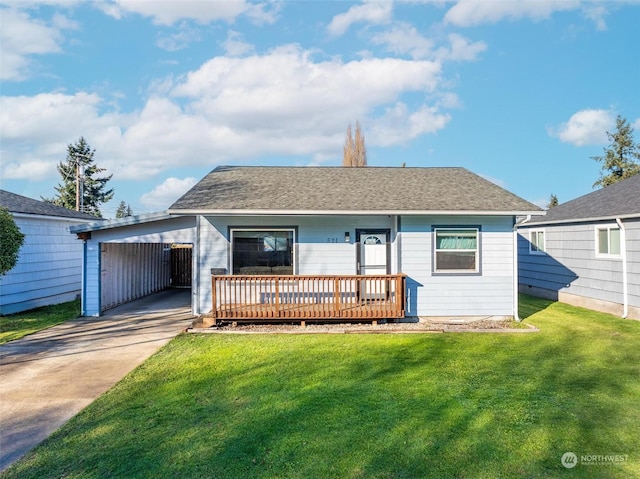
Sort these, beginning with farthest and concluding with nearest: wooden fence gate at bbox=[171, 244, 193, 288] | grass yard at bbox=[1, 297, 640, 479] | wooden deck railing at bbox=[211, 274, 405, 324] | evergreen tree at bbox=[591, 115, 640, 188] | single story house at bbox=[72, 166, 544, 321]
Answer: evergreen tree at bbox=[591, 115, 640, 188], wooden fence gate at bbox=[171, 244, 193, 288], single story house at bbox=[72, 166, 544, 321], wooden deck railing at bbox=[211, 274, 405, 324], grass yard at bbox=[1, 297, 640, 479]

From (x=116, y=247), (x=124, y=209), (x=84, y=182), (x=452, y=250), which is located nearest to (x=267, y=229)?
(x=452, y=250)

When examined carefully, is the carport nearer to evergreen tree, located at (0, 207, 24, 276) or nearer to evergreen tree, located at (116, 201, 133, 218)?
evergreen tree, located at (0, 207, 24, 276)

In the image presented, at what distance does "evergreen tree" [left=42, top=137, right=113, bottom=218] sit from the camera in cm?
3128

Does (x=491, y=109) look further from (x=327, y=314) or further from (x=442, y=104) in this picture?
(x=327, y=314)

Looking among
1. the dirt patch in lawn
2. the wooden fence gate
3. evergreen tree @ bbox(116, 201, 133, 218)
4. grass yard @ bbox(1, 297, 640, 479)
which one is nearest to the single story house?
the dirt patch in lawn

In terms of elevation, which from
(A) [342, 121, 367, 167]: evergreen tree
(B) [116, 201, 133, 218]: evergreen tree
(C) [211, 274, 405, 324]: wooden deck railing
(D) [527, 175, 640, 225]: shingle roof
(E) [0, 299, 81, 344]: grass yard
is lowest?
(E) [0, 299, 81, 344]: grass yard

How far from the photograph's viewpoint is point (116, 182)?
3462cm

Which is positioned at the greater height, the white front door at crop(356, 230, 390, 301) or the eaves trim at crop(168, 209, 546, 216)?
the eaves trim at crop(168, 209, 546, 216)

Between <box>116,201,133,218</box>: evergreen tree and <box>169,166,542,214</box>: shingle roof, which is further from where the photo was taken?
<box>116,201,133,218</box>: evergreen tree

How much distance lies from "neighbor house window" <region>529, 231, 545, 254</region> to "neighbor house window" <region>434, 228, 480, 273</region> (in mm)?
5441

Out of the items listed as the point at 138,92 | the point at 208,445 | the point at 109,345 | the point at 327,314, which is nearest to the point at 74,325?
the point at 109,345

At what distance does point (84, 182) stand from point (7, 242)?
95.7ft

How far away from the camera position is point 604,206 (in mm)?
10031

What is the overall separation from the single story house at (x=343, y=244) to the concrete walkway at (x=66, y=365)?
1180 millimetres
